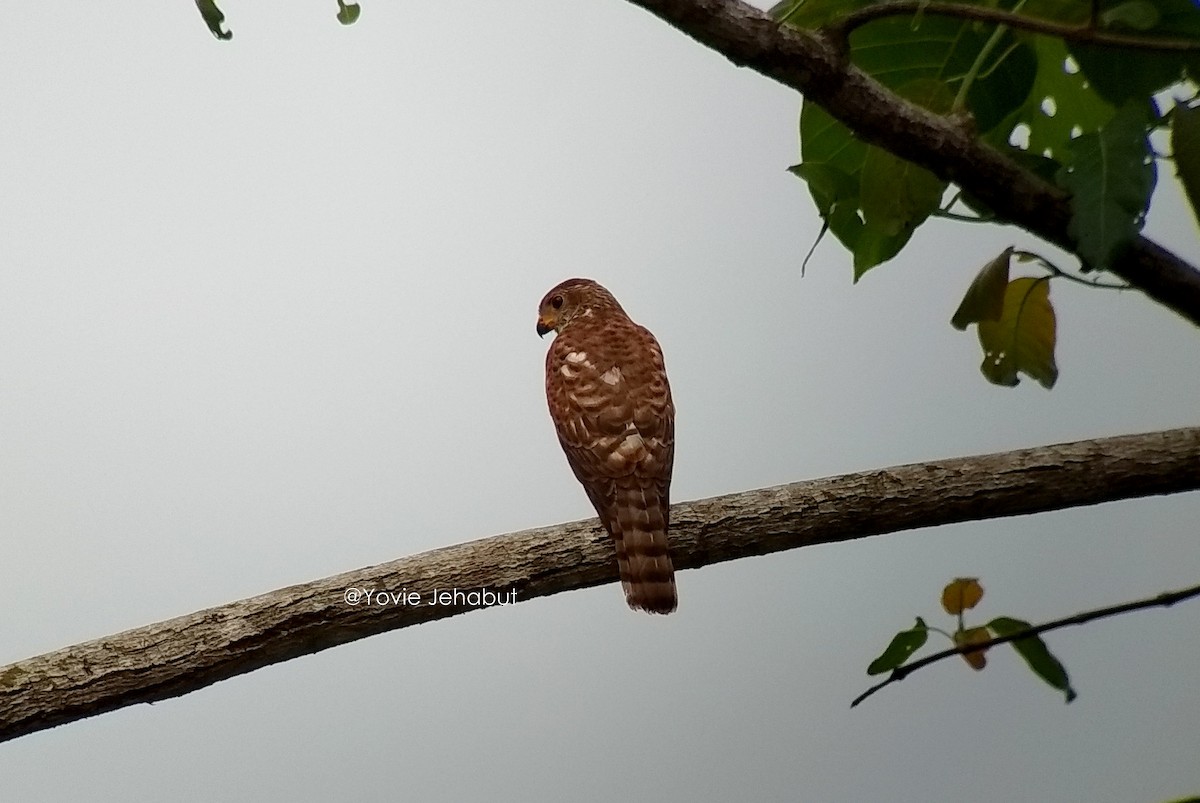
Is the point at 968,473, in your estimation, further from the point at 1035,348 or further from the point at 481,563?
the point at 481,563

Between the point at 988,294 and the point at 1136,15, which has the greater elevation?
the point at 1136,15

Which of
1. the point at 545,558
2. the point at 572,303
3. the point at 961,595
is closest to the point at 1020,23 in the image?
the point at 961,595

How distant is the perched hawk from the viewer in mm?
2297

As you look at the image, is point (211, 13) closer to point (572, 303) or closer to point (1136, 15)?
point (1136, 15)

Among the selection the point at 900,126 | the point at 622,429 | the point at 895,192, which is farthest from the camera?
the point at 622,429

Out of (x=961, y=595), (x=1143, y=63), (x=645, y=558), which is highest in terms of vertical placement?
(x=1143, y=63)

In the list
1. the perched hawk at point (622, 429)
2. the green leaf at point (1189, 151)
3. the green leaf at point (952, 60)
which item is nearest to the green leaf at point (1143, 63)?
the green leaf at point (1189, 151)

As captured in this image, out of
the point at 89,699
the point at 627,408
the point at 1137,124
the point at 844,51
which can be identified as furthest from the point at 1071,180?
the point at 89,699

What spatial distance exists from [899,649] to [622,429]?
0.89 metres

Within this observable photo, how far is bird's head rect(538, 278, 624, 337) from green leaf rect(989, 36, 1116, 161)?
123cm

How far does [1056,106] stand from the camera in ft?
7.75

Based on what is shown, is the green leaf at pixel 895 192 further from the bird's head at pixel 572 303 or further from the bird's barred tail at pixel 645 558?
the bird's head at pixel 572 303

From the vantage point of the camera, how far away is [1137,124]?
1609 mm

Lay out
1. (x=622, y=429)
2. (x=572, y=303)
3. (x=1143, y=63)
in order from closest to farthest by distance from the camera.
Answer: (x=1143, y=63) → (x=622, y=429) → (x=572, y=303)
